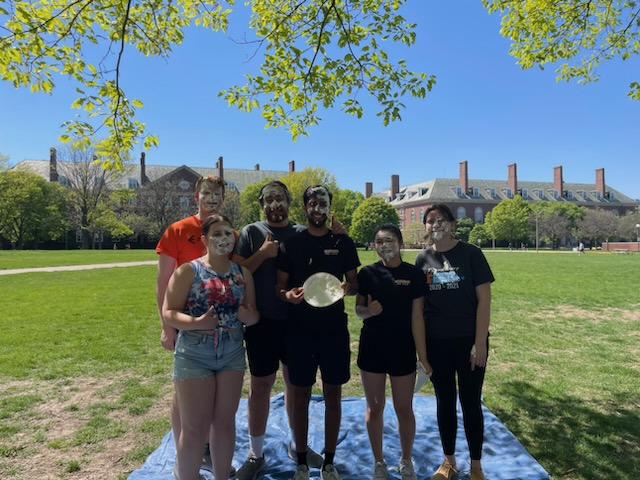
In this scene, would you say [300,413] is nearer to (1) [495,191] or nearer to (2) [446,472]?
(2) [446,472]

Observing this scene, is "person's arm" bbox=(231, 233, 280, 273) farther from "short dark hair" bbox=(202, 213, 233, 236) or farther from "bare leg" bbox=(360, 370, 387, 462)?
"bare leg" bbox=(360, 370, 387, 462)

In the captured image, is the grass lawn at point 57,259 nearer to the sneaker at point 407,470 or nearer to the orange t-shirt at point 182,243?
the orange t-shirt at point 182,243

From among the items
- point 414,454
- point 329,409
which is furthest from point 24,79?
point 414,454

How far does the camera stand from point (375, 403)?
11.6 feet

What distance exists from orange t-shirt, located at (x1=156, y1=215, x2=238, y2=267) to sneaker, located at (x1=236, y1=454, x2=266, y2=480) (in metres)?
1.98

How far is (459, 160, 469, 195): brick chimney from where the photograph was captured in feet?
296

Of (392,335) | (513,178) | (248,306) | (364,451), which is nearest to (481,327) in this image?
(392,335)

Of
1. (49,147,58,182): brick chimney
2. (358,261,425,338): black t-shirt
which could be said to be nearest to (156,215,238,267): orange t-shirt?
(358,261,425,338): black t-shirt

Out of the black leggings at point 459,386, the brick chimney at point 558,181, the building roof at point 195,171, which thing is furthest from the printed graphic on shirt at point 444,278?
the brick chimney at point 558,181

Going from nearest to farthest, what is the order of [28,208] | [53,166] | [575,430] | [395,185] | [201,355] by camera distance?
[201,355] → [575,430] → [28,208] → [53,166] → [395,185]

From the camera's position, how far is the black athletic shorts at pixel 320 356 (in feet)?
11.5

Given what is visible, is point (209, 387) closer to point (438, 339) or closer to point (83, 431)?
point (438, 339)

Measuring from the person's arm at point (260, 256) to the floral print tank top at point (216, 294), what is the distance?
1.24 ft

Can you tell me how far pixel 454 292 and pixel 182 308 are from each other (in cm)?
224
